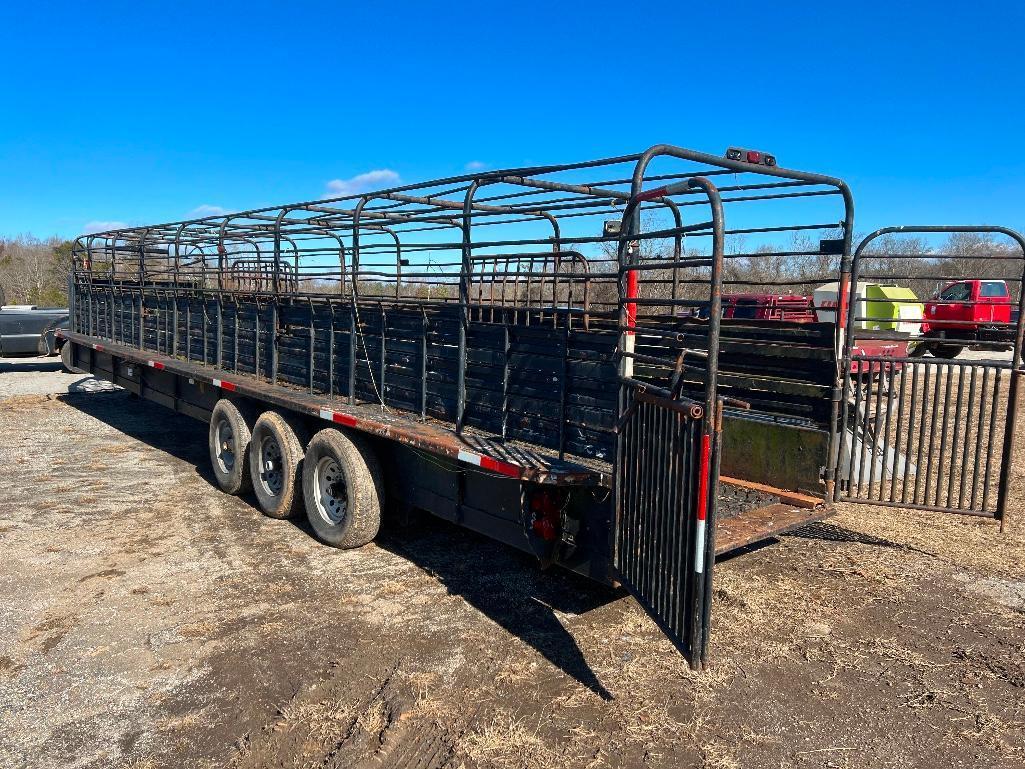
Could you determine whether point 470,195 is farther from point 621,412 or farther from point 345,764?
point 345,764

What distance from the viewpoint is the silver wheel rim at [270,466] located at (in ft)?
20.5

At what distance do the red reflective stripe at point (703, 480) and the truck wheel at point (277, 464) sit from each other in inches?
149

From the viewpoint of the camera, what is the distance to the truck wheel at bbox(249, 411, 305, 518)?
5.90 metres

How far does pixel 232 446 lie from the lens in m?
6.82

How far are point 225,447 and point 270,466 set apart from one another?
2.97 ft

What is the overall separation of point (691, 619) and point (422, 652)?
1.56m

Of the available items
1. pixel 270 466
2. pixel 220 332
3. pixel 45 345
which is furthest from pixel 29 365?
pixel 270 466

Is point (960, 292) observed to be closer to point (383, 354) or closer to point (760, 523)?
point (760, 523)

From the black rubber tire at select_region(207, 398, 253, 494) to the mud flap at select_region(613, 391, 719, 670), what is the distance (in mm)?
4121

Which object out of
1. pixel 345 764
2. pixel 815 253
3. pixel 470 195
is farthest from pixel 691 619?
pixel 470 195

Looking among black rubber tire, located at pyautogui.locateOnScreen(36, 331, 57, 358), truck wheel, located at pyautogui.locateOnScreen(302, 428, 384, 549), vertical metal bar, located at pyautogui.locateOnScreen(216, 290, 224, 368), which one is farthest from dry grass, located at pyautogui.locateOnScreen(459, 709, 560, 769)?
black rubber tire, located at pyautogui.locateOnScreen(36, 331, 57, 358)

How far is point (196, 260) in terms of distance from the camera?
9.03m

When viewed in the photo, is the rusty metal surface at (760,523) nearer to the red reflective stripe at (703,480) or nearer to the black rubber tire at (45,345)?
the red reflective stripe at (703,480)

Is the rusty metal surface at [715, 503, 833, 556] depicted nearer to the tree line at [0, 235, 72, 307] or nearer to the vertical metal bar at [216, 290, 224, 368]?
the vertical metal bar at [216, 290, 224, 368]
